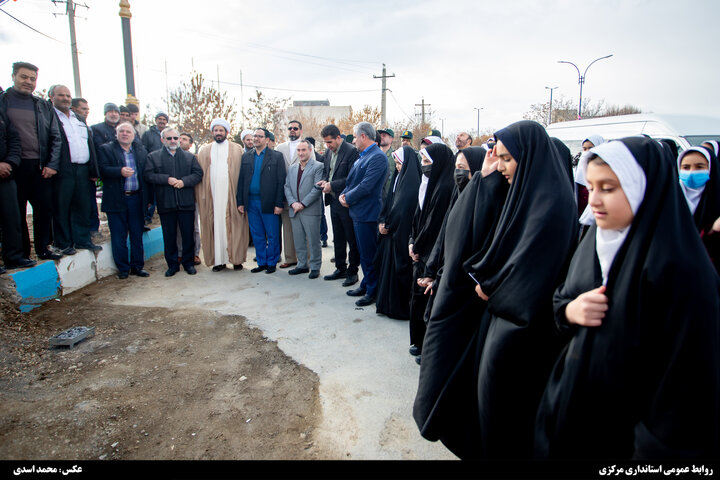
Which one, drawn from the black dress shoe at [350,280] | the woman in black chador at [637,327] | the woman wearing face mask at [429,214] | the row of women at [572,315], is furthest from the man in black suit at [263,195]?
the woman in black chador at [637,327]

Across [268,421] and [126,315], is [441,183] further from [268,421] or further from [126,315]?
[126,315]

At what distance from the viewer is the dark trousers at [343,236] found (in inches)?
217

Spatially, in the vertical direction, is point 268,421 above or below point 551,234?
below

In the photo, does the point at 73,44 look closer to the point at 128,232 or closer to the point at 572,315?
the point at 128,232

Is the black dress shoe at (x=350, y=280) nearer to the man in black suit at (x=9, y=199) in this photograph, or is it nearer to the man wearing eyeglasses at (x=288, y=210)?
the man wearing eyeglasses at (x=288, y=210)

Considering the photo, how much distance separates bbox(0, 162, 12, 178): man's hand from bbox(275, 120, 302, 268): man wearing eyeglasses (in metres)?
3.17

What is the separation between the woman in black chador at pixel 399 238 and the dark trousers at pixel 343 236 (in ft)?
3.84

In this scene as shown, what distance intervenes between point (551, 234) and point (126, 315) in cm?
430

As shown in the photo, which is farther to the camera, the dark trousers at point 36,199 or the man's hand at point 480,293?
the dark trousers at point 36,199

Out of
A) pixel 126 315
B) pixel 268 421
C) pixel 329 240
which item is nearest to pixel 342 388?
pixel 268 421

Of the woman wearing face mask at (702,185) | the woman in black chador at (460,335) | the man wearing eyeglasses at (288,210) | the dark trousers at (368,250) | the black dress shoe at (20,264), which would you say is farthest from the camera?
the man wearing eyeglasses at (288,210)

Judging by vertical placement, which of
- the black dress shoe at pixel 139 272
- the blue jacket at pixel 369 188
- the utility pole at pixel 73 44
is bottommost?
the black dress shoe at pixel 139 272

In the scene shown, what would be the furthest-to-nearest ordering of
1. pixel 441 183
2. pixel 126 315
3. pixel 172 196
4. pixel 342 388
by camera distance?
pixel 172 196, pixel 126 315, pixel 441 183, pixel 342 388

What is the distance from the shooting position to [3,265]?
4414 millimetres
